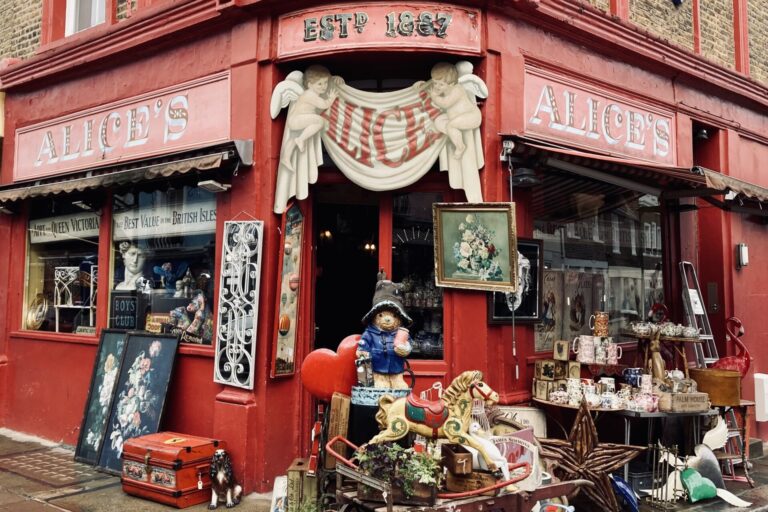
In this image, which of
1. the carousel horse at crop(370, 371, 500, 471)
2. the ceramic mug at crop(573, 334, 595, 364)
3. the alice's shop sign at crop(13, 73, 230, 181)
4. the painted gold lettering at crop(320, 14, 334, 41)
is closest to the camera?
the carousel horse at crop(370, 371, 500, 471)

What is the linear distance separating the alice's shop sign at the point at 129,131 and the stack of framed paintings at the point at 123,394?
2279mm

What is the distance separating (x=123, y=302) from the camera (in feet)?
27.5

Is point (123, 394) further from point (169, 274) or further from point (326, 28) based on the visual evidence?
point (326, 28)

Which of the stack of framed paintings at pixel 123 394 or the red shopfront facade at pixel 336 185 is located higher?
the red shopfront facade at pixel 336 185

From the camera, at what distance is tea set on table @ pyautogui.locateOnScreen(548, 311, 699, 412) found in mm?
6531

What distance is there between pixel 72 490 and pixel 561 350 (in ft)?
16.9

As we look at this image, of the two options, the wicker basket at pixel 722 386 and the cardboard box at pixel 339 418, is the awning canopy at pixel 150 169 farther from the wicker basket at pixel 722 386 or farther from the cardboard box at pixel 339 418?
the wicker basket at pixel 722 386

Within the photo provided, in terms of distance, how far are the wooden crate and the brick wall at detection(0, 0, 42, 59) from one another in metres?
9.82

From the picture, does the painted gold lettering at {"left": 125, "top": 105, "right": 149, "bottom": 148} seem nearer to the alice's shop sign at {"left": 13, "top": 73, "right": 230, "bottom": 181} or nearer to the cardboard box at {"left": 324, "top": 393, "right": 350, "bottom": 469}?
the alice's shop sign at {"left": 13, "top": 73, "right": 230, "bottom": 181}

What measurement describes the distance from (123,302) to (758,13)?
1092cm

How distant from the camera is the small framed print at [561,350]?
6863mm

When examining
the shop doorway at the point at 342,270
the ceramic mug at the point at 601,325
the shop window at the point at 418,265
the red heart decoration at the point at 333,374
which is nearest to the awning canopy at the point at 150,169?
the shop doorway at the point at 342,270

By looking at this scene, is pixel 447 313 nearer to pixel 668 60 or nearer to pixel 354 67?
pixel 354 67

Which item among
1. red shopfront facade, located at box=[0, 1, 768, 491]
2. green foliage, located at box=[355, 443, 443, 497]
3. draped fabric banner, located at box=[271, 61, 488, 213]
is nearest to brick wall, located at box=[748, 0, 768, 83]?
red shopfront facade, located at box=[0, 1, 768, 491]
